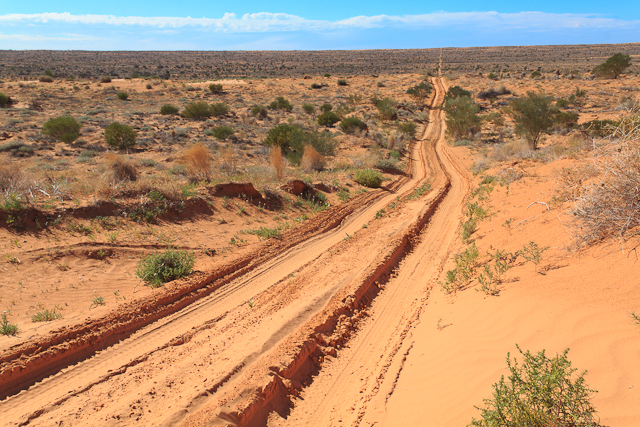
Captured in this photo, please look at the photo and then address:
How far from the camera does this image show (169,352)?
4.70 metres

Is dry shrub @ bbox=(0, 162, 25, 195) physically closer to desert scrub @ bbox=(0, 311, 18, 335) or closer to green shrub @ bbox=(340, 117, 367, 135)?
desert scrub @ bbox=(0, 311, 18, 335)

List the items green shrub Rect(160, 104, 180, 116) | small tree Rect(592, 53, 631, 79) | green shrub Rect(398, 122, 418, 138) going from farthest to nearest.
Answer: small tree Rect(592, 53, 631, 79) < green shrub Rect(160, 104, 180, 116) < green shrub Rect(398, 122, 418, 138)

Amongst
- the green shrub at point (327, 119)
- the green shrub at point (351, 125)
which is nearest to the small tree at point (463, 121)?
the green shrub at point (351, 125)

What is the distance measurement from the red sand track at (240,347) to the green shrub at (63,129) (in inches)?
662

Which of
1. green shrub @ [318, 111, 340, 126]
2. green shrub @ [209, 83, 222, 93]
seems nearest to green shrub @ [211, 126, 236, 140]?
green shrub @ [318, 111, 340, 126]

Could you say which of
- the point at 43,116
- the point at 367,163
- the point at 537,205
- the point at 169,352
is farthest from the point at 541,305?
the point at 43,116

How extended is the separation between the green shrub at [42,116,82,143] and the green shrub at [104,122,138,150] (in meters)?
2.12

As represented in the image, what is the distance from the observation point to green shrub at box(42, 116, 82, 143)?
18578 millimetres

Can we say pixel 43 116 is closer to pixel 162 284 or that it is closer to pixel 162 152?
pixel 162 152

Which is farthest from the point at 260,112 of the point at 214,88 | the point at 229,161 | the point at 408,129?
the point at 229,161

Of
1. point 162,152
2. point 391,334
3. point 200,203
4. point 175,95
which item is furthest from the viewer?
point 175,95

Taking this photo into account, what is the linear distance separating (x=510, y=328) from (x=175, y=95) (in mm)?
42354

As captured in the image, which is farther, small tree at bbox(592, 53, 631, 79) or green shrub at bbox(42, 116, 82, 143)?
small tree at bbox(592, 53, 631, 79)

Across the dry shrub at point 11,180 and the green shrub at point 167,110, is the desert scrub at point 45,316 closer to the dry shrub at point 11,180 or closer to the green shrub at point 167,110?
the dry shrub at point 11,180
